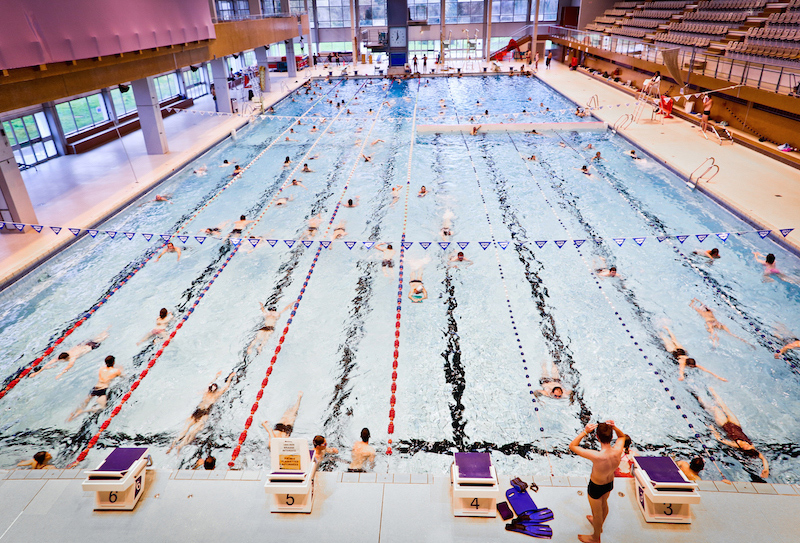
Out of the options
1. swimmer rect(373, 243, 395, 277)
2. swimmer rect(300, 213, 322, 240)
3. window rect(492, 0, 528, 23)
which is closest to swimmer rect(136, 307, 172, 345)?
swimmer rect(300, 213, 322, 240)

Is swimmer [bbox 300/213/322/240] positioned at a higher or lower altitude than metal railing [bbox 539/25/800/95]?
lower

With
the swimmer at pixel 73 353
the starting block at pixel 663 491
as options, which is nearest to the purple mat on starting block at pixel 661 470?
the starting block at pixel 663 491

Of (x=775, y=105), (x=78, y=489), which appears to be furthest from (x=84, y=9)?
(x=775, y=105)

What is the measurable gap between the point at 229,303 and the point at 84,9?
273 inches

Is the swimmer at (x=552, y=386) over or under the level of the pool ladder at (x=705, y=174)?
under

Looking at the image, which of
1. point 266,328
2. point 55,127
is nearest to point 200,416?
point 266,328

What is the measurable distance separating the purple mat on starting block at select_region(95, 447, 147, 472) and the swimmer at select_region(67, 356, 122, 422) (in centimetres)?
217

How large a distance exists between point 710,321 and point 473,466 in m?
4.92

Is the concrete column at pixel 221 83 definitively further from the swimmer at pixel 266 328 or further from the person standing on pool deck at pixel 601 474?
the person standing on pool deck at pixel 601 474

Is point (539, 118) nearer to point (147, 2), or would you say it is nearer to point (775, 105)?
point (775, 105)

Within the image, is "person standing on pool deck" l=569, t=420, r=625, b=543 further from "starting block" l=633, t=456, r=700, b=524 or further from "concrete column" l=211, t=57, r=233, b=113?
"concrete column" l=211, t=57, r=233, b=113

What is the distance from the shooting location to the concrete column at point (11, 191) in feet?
27.3

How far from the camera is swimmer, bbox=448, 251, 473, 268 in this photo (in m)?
8.23

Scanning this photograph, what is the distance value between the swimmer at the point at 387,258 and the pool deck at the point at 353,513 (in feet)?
15.1
